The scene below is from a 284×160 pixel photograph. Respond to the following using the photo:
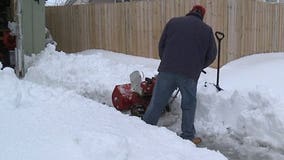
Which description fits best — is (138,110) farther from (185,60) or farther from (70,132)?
(70,132)

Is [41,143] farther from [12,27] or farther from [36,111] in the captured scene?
[12,27]

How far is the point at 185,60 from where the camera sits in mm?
6508

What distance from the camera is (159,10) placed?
47.2 ft

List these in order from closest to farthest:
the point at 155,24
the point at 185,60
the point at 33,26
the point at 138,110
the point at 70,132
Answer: the point at 70,132 < the point at 185,60 < the point at 138,110 < the point at 33,26 < the point at 155,24

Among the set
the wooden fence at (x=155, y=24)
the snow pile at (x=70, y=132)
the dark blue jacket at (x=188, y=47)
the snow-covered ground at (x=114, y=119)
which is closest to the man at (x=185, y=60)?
the dark blue jacket at (x=188, y=47)

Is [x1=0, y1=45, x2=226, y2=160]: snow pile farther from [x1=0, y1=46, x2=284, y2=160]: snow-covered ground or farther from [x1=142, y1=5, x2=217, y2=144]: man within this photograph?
[x1=142, y1=5, x2=217, y2=144]: man

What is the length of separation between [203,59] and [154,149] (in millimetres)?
2683

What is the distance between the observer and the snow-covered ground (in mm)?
3840

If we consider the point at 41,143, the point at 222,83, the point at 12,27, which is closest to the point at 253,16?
the point at 222,83

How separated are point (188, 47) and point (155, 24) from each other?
26.5 ft

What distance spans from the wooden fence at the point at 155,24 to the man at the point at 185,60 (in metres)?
6.38

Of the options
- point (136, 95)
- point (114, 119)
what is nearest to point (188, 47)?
point (136, 95)

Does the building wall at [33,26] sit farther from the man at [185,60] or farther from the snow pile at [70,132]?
the snow pile at [70,132]

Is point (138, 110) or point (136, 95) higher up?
point (136, 95)
